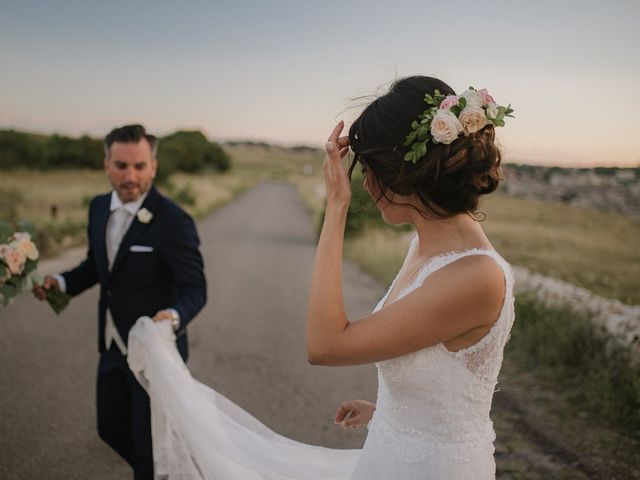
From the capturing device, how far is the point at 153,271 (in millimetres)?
3100

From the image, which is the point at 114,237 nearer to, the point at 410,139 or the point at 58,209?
the point at 410,139

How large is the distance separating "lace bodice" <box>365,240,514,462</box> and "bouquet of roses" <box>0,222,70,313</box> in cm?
241

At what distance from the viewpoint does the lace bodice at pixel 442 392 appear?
5.32ft

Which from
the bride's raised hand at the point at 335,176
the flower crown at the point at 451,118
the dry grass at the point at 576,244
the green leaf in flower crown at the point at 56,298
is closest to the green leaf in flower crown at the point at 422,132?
the flower crown at the point at 451,118

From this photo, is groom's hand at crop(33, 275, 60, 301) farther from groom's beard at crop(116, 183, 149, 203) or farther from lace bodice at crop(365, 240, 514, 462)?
lace bodice at crop(365, 240, 514, 462)

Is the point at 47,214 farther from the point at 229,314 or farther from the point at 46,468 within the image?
the point at 46,468

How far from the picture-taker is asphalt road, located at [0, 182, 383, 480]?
3895mm

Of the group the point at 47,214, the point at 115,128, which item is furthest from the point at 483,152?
the point at 47,214

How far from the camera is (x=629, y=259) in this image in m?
21.7

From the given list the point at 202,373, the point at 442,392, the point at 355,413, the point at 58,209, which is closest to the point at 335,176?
the point at 442,392

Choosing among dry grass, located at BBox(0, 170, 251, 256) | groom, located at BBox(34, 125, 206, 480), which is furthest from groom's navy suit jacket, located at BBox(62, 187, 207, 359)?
dry grass, located at BBox(0, 170, 251, 256)

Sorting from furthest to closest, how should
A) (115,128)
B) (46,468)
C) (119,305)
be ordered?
(46,468), (115,128), (119,305)

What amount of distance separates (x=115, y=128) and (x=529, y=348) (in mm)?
5118

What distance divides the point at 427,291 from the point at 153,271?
208cm
